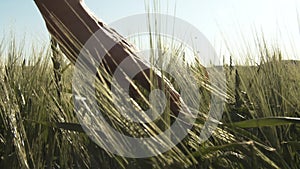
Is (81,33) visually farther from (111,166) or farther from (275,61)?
(275,61)

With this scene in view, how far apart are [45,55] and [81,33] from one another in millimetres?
445

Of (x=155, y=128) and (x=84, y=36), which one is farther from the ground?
(x=84, y=36)

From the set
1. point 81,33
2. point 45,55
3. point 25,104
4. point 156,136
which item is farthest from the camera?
point 45,55

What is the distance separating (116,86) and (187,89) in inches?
7.5

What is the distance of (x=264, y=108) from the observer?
561mm

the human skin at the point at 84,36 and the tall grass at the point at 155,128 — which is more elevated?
the human skin at the point at 84,36

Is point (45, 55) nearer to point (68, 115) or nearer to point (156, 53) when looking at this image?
point (68, 115)

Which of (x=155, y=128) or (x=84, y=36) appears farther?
(x=84, y=36)

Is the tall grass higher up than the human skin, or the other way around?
the human skin

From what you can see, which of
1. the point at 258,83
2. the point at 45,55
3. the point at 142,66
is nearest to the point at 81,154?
the point at 142,66

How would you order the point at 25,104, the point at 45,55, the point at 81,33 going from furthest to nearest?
the point at 45,55 < the point at 25,104 < the point at 81,33

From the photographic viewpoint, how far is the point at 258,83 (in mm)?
636

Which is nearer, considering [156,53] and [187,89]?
[156,53]

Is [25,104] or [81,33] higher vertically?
[81,33]
